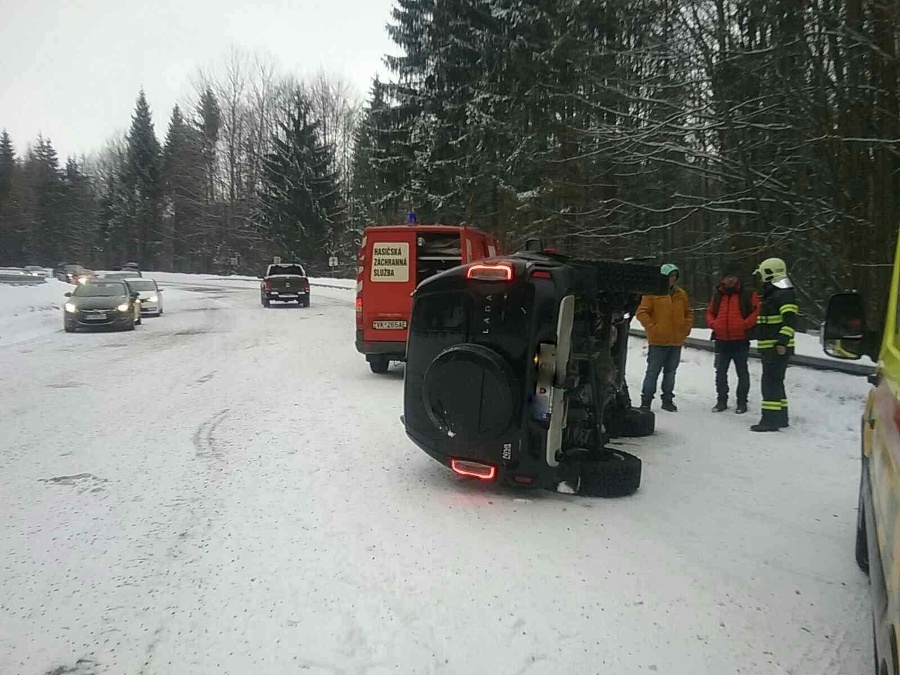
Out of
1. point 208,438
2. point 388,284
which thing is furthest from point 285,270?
point 208,438

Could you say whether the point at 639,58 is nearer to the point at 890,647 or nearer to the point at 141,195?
the point at 890,647

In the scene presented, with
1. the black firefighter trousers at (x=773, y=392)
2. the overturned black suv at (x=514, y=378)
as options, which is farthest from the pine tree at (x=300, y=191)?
the overturned black suv at (x=514, y=378)

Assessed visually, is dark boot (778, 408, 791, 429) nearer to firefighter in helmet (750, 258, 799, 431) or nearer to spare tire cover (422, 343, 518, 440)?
firefighter in helmet (750, 258, 799, 431)

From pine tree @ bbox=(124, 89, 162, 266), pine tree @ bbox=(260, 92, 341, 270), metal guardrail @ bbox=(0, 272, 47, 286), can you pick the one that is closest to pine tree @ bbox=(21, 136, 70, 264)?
pine tree @ bbox=(124, 89, 162, 266)

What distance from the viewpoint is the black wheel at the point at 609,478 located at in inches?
210

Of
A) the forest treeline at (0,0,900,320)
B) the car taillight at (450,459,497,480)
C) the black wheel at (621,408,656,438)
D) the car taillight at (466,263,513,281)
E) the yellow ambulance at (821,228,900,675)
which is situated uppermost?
the forest treeline at (0,0,900,320)

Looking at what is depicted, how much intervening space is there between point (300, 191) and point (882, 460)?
5688cm

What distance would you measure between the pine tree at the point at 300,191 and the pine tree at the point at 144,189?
89.2 feet

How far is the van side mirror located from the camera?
3.55 m

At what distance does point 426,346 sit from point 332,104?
Result: 219 feet

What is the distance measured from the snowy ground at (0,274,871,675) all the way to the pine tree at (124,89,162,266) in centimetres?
7732

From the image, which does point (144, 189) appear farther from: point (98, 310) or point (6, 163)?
point (98, 310)

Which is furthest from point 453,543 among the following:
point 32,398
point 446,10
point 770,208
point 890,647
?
point 446,10

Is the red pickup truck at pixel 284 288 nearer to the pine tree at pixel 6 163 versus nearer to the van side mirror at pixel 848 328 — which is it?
the van side mirror at pixel 848 328
